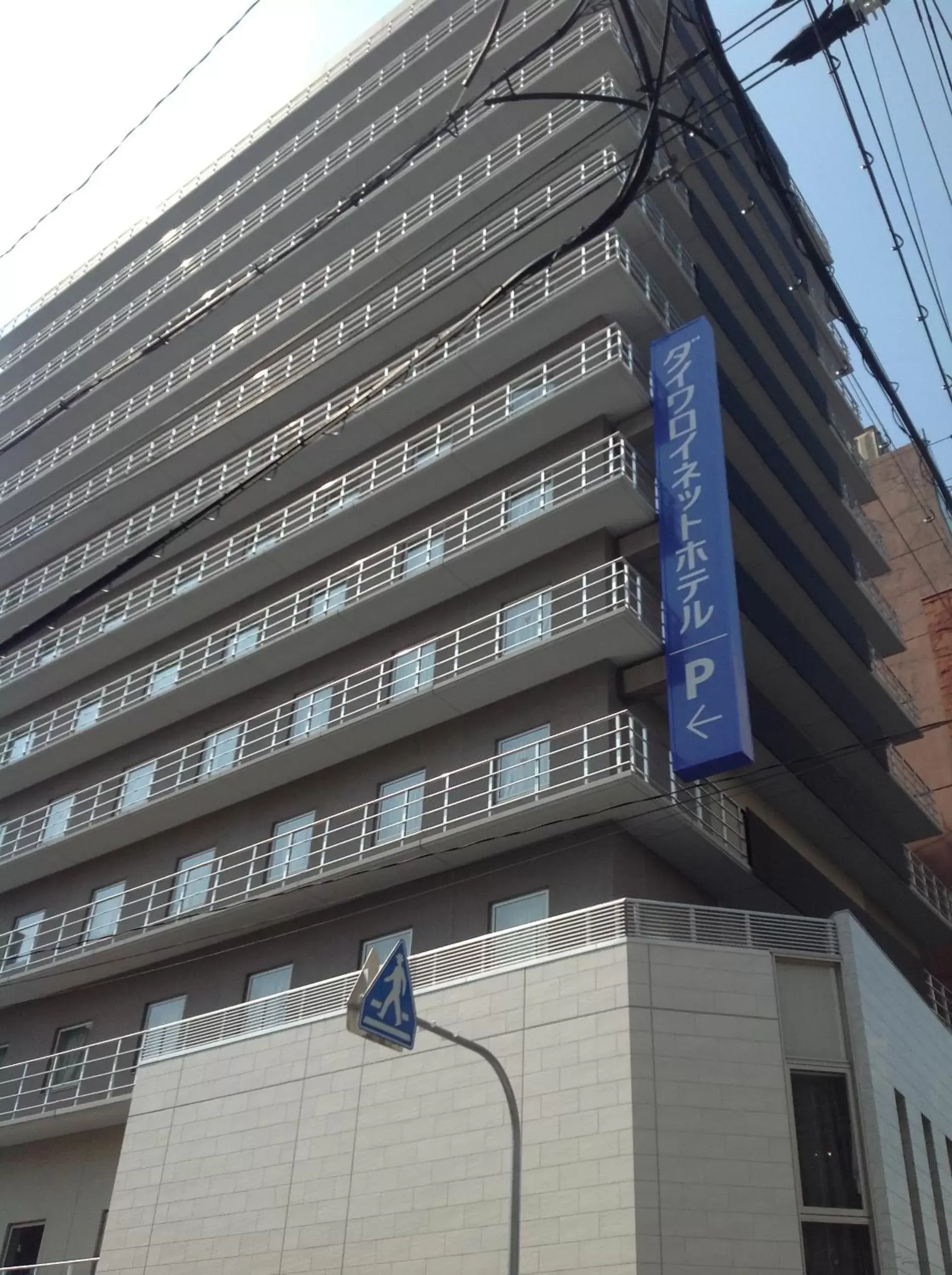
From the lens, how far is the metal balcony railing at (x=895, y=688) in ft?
107

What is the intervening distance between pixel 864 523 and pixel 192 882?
69.3 ft

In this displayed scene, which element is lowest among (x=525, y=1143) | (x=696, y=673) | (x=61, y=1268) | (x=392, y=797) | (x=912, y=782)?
(x=61, y=1268)

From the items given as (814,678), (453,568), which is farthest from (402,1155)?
(814,678)

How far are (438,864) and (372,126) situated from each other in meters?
23.9

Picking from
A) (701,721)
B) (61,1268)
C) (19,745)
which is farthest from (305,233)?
(61,1268)

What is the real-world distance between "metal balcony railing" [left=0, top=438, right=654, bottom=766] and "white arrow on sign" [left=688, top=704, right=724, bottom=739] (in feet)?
16.4

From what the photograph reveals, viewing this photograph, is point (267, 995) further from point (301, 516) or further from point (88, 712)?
point (88, 712)

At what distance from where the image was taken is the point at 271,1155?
20.7 meters

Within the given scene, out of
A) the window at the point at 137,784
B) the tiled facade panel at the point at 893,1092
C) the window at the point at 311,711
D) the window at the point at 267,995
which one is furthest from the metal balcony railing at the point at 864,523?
the window at the point at 137,784

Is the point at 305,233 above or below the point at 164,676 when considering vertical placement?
above

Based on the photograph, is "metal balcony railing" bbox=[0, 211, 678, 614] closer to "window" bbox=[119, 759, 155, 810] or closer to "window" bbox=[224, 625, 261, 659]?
"window" bbox=[224, 625, 261, 659]

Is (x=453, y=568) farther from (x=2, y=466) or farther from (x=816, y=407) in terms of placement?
(x=2, y=466)

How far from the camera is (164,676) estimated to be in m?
32.2

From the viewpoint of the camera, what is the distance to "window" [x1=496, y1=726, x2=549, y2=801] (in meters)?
22.5
